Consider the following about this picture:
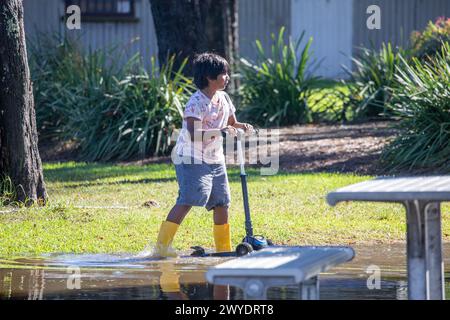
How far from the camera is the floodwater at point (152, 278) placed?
6852 mm

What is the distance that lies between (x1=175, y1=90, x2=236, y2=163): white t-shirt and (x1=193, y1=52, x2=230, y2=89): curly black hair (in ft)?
0.31

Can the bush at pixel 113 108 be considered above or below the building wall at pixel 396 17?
below

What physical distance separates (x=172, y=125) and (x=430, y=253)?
30.1 feet

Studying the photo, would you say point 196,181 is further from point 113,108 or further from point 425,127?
point 113,108

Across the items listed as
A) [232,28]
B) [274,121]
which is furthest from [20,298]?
[232,28]

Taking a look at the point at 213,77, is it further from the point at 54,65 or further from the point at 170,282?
the point at 54,65

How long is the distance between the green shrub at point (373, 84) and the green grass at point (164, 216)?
414 centimetres

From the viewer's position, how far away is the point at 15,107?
1003 cm

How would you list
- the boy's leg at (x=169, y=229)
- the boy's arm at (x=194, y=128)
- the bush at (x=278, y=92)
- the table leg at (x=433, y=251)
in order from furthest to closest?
the bush at (x=278, y=92), the boy's leg at (x=169, y=229), the boy's arm at (x=194, y=128), the table leg at (x=433, y=251)

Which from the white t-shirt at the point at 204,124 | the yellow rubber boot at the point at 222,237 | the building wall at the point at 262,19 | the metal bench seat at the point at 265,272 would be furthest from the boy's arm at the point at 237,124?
the building wall at the point at 262,19

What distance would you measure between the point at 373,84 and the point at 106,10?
38.4 ft

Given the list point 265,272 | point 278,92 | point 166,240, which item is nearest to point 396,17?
point 278,92

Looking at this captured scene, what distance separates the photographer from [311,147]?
14305mm

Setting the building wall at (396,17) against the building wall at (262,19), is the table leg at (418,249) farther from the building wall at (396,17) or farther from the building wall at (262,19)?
the building wall at (396,17)
